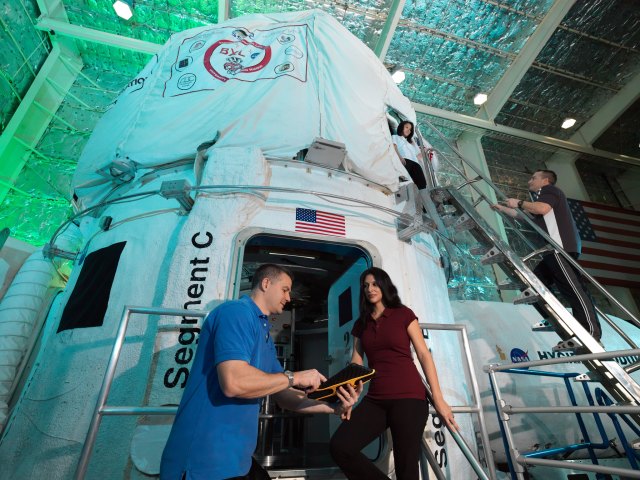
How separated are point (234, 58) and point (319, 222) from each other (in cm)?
277

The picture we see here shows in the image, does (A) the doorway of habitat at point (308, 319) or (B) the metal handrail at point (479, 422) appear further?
(A) the doorway of habitat at point (308, 319)

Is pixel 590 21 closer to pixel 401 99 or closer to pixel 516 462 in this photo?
pixel 401 99

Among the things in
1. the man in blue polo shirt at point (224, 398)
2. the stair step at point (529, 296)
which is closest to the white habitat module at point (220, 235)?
the stair step at point (529, 296)

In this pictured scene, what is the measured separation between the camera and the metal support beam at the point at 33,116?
679 centimetres

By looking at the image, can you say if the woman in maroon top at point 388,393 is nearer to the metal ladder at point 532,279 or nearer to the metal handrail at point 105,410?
the metal handrail at point 105,410

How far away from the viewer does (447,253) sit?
16.1ft

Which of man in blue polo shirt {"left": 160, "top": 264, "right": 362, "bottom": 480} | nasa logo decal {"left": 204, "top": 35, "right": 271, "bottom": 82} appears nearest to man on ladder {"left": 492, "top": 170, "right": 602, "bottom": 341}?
man in blue polo shirt {"left": 160, "top": 264, "right": 362, "bottom": 480}

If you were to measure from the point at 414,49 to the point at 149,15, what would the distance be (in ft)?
22.9

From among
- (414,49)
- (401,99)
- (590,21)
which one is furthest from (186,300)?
(590,21)

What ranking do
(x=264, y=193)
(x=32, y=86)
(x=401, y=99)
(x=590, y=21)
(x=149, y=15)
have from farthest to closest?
(x=590, y=21) < (x=149, y=15) < (x=32, y=86) < (x=401, y=99) < (x=264, y=193)

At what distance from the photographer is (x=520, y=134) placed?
443 inches

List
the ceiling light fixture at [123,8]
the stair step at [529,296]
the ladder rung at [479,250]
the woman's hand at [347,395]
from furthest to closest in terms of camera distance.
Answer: the ceiling light fixture at [123,8] → the ladder rung at [479,250] → the stair step at [529,296] → the woman's hand at [347,395]

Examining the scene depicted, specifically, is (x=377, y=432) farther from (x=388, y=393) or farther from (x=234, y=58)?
(x=234, y=58)

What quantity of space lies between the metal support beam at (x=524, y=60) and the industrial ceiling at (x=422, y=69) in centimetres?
3
